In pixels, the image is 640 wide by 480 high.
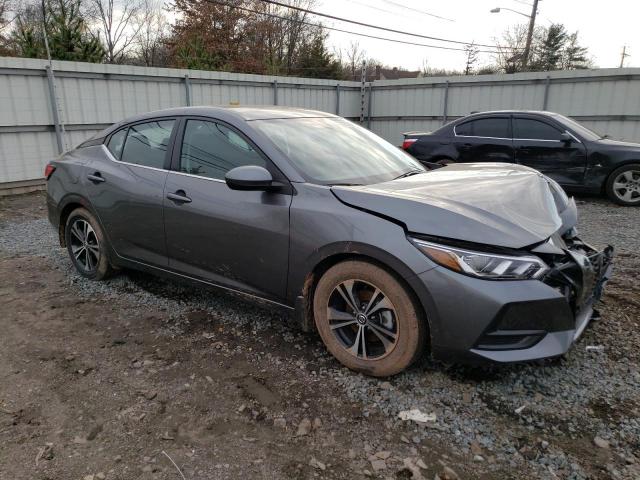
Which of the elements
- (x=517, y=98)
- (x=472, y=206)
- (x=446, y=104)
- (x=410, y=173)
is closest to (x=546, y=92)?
(x=517, y=98)

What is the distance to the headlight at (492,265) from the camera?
2.38m

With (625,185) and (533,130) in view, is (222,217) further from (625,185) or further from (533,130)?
(625,185)

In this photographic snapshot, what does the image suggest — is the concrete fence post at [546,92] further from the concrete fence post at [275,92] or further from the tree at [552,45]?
the tree at [552,45]

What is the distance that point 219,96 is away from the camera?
1180 cm

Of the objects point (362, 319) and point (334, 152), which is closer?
point (362, 319)

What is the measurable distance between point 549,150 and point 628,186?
4.40 feet

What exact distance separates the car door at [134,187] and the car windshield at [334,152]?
0.95 metres

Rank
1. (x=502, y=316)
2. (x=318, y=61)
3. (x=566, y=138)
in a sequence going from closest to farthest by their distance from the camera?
(x=502, y=316), (x=566, y=138), (x=318, y=61)

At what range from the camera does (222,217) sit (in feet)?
10.5

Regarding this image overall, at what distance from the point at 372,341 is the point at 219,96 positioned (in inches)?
406

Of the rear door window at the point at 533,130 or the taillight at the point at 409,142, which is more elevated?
the rear door window at the point at 533,130

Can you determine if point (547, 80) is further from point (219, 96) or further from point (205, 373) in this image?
point (205, 373)

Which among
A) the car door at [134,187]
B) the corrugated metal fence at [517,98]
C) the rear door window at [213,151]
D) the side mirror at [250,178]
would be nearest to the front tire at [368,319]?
the side mirror at [250,178]

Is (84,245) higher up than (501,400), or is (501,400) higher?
(84,245)
